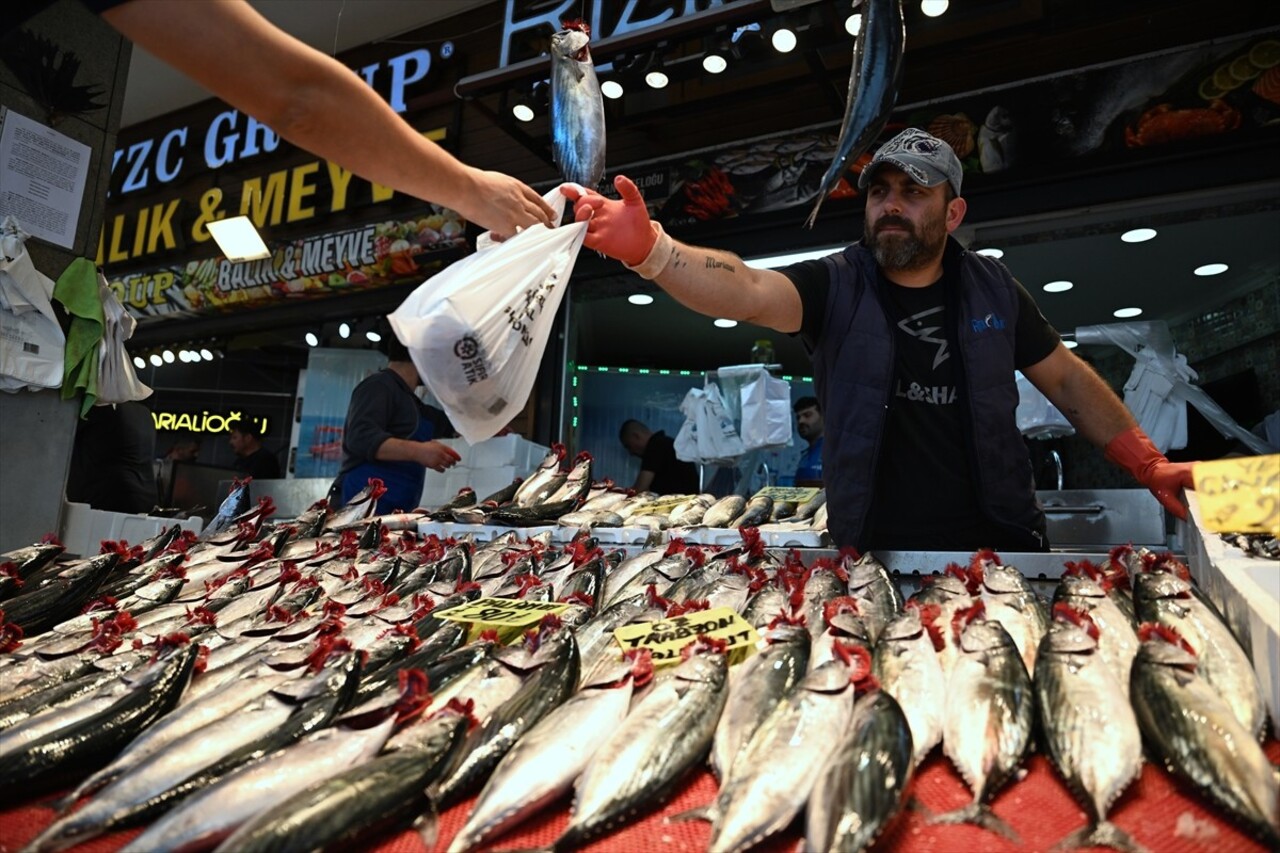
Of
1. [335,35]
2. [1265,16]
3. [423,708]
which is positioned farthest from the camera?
[335,35]

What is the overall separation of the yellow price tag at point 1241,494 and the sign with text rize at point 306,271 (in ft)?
24.8

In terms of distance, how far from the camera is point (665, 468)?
782cm

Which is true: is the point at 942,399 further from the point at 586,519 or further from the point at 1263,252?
the point at 1263,252

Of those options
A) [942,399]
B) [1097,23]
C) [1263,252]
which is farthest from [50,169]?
[1263,252]

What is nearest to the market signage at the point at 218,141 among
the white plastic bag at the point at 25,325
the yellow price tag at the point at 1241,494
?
the white plastic bag at the point at 25,325

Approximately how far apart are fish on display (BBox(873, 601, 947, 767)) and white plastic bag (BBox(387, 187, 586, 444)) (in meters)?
1.28

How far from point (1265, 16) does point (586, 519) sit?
531cm

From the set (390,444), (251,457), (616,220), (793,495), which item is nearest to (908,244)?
(616,220)

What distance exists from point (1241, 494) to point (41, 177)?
571 centimetres

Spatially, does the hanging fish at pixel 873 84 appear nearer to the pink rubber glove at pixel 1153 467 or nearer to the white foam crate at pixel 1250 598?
the pink rubber glove at pixel 1153 467

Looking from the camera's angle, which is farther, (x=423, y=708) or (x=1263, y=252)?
(x=1263, y=252)

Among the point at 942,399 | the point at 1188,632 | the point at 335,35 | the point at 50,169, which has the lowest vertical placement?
the point at 1188,632

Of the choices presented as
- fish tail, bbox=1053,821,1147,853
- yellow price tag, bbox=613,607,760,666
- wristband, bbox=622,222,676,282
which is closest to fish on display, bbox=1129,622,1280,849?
fish tail, bbox=1053,821,1147,853

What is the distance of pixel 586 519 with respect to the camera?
368cm
